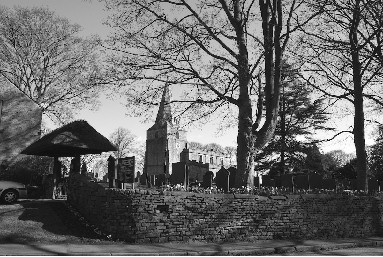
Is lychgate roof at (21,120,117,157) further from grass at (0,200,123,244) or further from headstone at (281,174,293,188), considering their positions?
headstone at (281,174,293,188)

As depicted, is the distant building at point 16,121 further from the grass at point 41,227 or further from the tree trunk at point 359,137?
the tree trunk at point 359,137

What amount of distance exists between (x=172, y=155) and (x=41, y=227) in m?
74.8

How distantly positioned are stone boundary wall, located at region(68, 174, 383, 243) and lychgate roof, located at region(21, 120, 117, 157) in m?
1.24

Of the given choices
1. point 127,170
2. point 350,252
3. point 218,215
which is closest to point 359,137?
point 350,252

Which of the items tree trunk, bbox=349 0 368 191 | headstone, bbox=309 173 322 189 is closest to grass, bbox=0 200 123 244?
tree trunk, bbox=349 0 368 191

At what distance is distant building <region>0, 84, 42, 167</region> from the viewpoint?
2414 centimetres

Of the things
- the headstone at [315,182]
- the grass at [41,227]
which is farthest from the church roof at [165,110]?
the headstone at [315,182]

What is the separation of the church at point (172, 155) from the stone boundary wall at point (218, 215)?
17.0 ft

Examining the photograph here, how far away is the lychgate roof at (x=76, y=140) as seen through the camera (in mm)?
12867

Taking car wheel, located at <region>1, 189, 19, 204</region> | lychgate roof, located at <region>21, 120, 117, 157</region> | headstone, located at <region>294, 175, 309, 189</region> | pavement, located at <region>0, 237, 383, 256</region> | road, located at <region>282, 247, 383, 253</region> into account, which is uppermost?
lychgate roof, located at <region>21, 120, 117, 157</region>

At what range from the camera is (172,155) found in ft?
277

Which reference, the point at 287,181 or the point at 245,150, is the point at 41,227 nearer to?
the point at 245,150

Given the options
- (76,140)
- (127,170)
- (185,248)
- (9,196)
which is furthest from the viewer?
(76,140)

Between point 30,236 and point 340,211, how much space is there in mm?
10346
